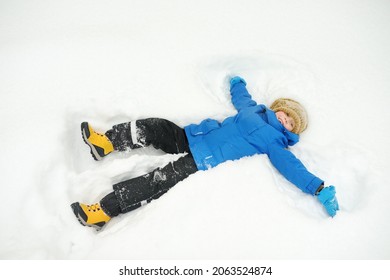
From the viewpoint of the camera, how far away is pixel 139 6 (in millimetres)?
2273

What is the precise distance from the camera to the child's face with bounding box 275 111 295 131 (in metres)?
1.98

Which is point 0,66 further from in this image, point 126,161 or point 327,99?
point 327,99

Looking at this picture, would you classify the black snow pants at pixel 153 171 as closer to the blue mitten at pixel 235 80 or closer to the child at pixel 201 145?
the child at pixel 201 145

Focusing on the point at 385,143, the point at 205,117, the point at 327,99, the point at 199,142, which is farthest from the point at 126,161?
the point at 385,143

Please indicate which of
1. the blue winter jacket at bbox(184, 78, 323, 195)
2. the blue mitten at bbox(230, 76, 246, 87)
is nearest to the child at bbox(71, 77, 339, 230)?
the blue winter jacket at bbox(184, 78, 323, 195)

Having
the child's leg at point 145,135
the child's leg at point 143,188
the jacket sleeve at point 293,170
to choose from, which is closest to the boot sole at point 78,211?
the child's leg at point 143,188

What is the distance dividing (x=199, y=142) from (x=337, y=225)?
0.94 meters

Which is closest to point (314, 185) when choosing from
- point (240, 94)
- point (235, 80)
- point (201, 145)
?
point (201, 145)

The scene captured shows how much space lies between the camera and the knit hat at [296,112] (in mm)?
1983

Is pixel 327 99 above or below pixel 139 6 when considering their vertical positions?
below

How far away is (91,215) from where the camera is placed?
157 centimetres

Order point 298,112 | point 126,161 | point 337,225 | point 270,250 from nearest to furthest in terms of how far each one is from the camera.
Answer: point 270,250
point 337,225
point 126,161
point 298,112

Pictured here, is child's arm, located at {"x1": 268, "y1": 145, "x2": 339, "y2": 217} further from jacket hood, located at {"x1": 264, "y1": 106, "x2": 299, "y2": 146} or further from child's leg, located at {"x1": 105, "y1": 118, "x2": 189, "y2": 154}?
child's leg, located at {"x1": 105, "y1": 118, "x2": 189, "y2": 154}

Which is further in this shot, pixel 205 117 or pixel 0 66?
pixel 205 117
